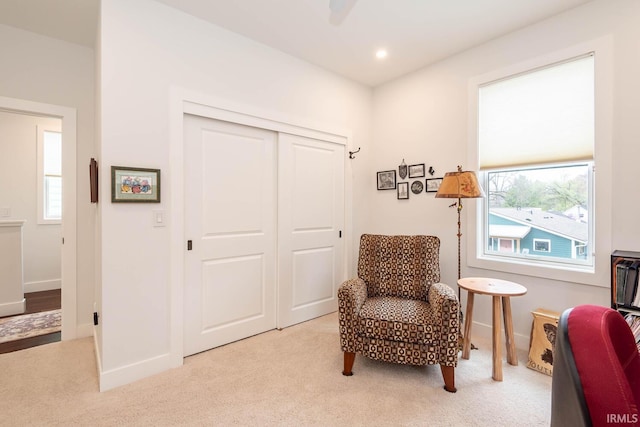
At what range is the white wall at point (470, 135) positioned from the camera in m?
2.08

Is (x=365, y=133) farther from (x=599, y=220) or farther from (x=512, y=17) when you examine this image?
(x=599, y=220)

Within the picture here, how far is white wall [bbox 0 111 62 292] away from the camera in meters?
4.03

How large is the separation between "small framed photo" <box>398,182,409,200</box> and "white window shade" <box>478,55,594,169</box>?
0.81 metres

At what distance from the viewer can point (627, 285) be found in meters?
1.89

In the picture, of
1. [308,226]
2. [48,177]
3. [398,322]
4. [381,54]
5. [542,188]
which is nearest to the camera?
[398,322]

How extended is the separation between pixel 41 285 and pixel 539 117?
6438mm

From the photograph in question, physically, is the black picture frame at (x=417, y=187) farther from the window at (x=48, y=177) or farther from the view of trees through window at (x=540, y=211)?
the window at (x=48, y=177)

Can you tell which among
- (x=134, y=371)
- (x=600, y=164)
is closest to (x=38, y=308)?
(x=134, y=371)

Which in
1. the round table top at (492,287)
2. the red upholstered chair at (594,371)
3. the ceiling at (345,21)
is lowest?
the round table top at (492,287)

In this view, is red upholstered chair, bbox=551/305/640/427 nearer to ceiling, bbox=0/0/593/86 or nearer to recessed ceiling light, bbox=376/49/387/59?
ceiling, bbox=0/0/593/86

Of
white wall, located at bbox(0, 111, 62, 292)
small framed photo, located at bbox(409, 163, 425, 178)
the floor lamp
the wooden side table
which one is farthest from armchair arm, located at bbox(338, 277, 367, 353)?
white wall, located at bbox(0, 111, 62, 292)

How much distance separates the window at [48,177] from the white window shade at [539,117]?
225 inches

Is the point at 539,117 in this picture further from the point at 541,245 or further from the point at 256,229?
the point at 256,229

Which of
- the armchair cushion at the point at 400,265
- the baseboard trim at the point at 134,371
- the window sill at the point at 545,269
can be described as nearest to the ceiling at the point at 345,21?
the armchair cushion at the point at 400,265
